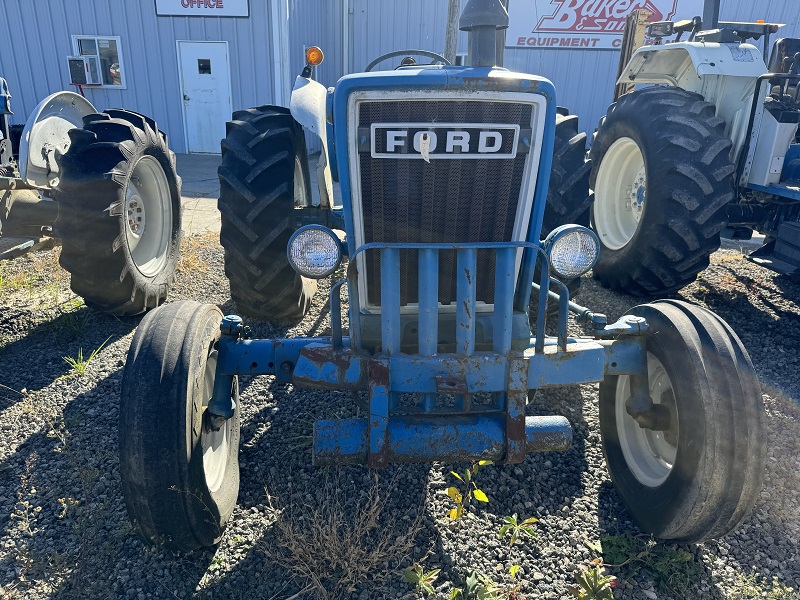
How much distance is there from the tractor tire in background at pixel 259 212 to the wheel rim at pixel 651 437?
197cm

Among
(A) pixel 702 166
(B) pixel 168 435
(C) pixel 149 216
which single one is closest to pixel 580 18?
(A) pixel 702 166

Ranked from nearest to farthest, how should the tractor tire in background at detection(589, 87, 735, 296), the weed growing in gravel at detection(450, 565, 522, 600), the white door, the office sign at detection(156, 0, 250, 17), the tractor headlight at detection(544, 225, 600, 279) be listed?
the weed growing in gravel at detection(450, 565, 522, 600) → the tractor headlight at detection(544, 225, 600, 279) → the tractor tire in background at detection(589, 87, 735, 296) → the office sign at detection(156, 0, 250, 17) → the white door

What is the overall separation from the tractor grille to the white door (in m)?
10.1

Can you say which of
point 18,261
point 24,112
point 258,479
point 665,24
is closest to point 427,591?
point 258,479

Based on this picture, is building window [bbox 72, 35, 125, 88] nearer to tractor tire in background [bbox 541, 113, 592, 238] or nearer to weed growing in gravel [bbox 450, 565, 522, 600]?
tractor tire in background [bbox 541, 113, 592, 238]

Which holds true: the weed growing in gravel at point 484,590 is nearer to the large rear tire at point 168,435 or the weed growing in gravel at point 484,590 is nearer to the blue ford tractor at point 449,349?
the blue ford tractor at point 449,349

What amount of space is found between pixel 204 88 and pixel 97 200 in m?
9.16

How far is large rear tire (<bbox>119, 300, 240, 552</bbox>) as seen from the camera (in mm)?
2021

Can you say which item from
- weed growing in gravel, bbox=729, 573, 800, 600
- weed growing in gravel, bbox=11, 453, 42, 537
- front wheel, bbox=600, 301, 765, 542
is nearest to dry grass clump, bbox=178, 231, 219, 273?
weed growing in gravel, bbox=11, 453, 42, 537

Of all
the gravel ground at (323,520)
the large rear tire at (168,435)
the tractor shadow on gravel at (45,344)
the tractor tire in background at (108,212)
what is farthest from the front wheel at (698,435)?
the tractor shadow on gravel at (45,344)

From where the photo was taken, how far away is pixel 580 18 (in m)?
12.9

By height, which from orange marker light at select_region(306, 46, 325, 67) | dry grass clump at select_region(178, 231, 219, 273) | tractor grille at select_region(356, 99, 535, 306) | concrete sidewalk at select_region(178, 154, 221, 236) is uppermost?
orange marker light at select_region(306, 46, 325, 67)

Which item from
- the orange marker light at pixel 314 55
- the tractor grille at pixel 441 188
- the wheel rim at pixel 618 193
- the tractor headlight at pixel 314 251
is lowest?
the wheel rim at pixel 618 193

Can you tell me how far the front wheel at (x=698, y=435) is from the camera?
2080 mm
